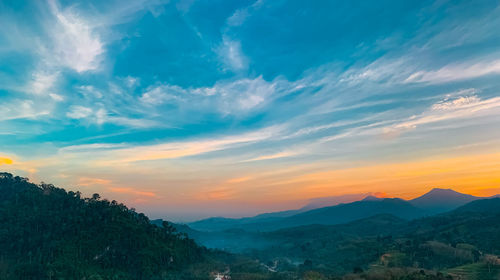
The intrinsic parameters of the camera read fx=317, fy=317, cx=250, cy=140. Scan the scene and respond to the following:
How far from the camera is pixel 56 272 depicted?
114 meters

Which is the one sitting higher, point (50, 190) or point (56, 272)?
point (50, 190)

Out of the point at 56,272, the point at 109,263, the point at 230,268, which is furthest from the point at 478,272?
the point at 56,272

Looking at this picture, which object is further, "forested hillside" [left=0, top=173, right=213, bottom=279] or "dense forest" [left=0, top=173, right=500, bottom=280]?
"dense forest" [left=0, top=173, right=500, bottom=280]

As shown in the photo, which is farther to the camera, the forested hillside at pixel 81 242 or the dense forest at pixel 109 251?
the dense forest at pixel 109 251

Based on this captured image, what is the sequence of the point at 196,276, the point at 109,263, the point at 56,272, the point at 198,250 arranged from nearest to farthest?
A: the point at 56,272
the point at 109,263
the point at 196,276
the point at 198,250

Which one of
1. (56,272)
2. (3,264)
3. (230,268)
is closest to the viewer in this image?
(56,272)

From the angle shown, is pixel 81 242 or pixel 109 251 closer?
pixel 81 242

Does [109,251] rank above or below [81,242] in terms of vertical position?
below

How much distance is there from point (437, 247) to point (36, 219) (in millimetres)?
219867

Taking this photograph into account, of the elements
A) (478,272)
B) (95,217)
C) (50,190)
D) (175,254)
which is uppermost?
(50,190)

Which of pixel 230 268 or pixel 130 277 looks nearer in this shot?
pixel 130 277

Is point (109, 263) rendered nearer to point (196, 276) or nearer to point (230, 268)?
point (196, 276)

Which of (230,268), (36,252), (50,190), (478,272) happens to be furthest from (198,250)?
(478,272)

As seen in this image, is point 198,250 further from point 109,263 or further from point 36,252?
point 36,252
